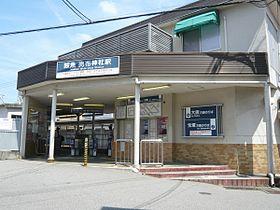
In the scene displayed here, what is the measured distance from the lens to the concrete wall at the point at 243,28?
1323 centimetres

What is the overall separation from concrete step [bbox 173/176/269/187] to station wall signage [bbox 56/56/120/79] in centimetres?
499

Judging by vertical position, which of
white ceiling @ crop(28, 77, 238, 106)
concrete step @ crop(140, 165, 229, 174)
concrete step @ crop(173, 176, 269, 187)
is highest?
white ceiling @ crop(28, 77, 238, 106)

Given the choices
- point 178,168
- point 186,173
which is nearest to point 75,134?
point 178,168

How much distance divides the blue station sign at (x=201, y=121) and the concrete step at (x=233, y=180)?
261 cm

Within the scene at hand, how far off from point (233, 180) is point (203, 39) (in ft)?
23.7

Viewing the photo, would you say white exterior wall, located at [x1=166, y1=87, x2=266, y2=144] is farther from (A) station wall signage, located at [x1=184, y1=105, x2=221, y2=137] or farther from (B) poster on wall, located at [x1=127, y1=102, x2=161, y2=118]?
(B) poster on wall, located at [x1=127, y1=102, x2=161, y2=118]

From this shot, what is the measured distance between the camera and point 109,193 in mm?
7871

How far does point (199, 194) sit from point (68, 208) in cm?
383

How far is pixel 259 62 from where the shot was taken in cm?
1184

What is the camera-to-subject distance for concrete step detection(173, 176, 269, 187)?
10.8 m

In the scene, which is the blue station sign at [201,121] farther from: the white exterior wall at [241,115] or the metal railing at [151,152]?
the metal railing at [151,152]

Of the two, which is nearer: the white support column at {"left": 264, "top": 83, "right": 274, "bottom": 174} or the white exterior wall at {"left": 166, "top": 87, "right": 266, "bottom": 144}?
the white support column at {"left": 264, "top": 83, "right": 274, "bottom": 174}

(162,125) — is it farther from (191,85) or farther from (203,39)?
(203,39)

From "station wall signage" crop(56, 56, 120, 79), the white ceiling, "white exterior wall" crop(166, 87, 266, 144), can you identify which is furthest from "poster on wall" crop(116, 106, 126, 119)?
"white exterior wall" crop(166, 87, 266, 144)
